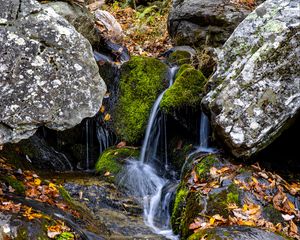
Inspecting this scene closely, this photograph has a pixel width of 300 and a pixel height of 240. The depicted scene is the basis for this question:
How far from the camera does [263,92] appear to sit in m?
5.73

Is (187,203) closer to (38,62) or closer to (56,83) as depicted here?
(56,83)

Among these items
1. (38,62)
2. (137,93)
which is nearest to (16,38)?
(38,62)

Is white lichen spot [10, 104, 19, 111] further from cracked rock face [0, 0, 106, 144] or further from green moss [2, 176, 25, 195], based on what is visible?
green moss [2, 176, 25, 195]

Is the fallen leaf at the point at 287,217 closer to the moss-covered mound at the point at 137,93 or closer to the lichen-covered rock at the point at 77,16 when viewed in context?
the moss-covered mound at the point at 137,93

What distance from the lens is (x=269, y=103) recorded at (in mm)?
5676

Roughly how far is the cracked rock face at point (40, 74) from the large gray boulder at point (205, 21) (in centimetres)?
560

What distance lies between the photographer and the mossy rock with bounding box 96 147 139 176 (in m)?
6.75

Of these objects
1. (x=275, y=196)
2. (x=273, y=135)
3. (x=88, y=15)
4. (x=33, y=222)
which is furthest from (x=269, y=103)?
(x=88, y=15)

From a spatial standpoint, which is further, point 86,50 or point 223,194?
point 223,194

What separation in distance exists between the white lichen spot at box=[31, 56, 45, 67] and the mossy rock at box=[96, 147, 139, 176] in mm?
2887

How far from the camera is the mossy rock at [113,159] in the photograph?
22.1 feet

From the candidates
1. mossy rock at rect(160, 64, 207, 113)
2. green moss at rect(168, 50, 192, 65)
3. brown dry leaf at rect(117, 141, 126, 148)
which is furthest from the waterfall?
green moss at rect(168, 50, 192, 65)

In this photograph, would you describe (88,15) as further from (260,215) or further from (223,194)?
(260,215)

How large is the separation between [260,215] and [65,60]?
306 centimetres
